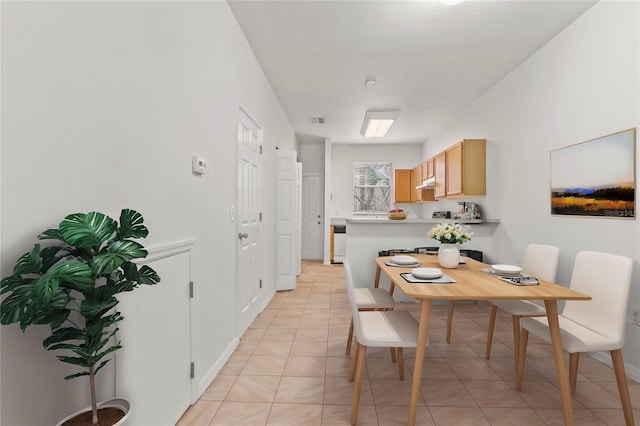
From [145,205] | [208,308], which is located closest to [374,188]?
[208,308]

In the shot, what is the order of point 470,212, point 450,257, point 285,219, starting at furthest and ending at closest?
point 285,219 < point 470,212 < point 450,257

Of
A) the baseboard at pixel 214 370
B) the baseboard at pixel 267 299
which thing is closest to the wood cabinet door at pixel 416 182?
the baseboard at pixel 267 299

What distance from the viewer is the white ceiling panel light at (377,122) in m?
5.08

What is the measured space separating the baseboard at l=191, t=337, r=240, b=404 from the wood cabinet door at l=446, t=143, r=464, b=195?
3.36 m

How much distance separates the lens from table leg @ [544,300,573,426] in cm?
161

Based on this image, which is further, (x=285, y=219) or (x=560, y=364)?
(x=285, y=219)

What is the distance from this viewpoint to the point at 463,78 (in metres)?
3.92

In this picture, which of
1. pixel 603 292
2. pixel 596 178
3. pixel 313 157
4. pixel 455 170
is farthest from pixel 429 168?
pixel 603 292

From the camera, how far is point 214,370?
223cm

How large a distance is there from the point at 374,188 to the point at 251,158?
4.81 meters

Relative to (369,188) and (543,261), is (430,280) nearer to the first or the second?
(543,261)

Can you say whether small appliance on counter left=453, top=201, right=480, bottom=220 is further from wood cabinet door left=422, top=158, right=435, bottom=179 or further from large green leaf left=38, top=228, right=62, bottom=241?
large green leaf left=38, top=228, right=62, bottom=241

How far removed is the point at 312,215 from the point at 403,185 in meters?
2.21

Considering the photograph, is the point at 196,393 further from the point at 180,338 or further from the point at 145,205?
the point at 145,205
